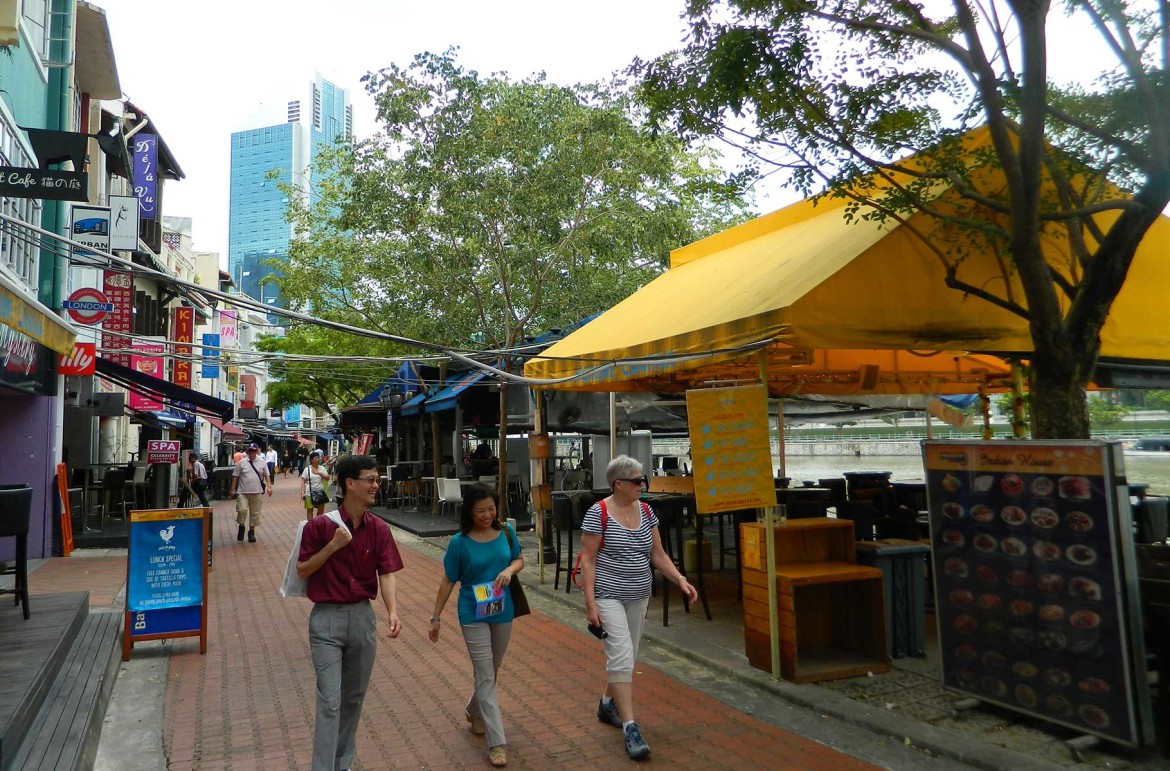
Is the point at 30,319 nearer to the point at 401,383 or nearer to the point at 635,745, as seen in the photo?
the point at 635,745

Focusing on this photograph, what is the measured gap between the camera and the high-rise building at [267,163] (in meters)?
142

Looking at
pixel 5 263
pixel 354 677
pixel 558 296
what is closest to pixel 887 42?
pixel 354 677

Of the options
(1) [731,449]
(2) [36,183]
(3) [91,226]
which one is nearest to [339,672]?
(1) [731,449]

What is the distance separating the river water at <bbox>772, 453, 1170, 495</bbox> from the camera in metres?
24.0

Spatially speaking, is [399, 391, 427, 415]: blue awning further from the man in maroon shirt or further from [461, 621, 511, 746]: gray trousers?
the man in maroon shirt

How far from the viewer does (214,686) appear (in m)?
6.19

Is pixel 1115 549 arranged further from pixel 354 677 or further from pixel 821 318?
pixel 354 677

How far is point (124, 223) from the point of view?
45.7 feet

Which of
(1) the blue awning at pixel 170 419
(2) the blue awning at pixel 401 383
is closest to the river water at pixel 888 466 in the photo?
(2) the blue awning at pixel 401 383

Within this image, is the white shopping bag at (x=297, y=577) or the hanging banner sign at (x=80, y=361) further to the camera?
the hanging banner sign at (x=80, y=361)

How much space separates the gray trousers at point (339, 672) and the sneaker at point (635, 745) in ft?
5.01

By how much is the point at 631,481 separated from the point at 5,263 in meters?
10.1

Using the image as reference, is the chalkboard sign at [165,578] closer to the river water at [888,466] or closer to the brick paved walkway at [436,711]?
the brick paved walkway at [436,711]

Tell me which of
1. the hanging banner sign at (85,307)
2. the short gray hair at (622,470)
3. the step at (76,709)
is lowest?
the step at (76,709)
